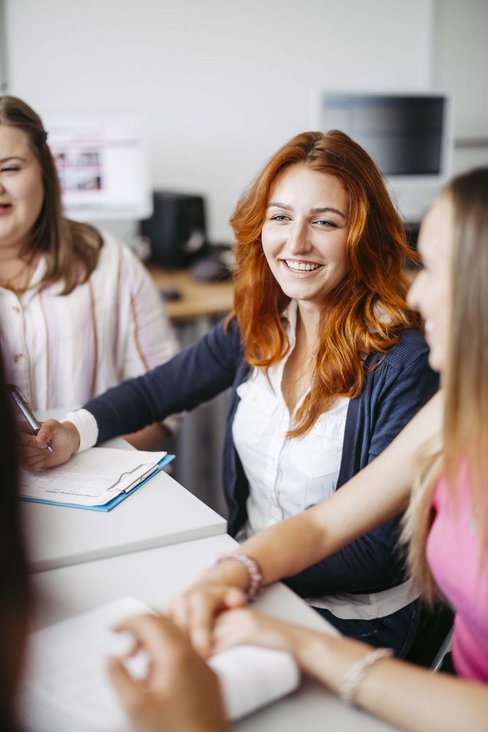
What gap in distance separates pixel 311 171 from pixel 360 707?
0.95 metres

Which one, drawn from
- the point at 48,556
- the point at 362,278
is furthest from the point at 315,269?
the point at 48,556

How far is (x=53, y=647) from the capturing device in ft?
2.86

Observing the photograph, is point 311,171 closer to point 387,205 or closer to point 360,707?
point 387,205

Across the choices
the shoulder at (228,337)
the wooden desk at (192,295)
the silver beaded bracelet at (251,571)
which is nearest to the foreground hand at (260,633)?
the silver beaded bracelet at (251,571)

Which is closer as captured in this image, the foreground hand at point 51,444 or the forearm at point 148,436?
the foreground hand at point 51,444

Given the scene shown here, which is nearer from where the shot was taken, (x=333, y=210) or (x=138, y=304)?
(x=333, y=210)

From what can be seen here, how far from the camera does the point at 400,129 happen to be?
342cm

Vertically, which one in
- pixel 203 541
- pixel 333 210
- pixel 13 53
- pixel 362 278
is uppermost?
pixel 13 53

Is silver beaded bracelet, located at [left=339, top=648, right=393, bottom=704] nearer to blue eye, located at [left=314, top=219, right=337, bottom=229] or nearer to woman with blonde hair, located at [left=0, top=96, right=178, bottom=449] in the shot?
blue eye, located at [left=314, top=219, right=337, bottom=229]

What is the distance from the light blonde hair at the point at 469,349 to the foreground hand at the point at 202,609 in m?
0.29

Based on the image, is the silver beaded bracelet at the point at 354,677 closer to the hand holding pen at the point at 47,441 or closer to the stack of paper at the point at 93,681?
the stack of paper at the point at 93,681

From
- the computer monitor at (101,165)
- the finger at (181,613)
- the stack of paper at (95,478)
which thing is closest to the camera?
the finger at (181,613)

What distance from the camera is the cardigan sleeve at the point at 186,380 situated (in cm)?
167

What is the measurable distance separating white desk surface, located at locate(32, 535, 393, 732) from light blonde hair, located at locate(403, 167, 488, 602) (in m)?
0.24
